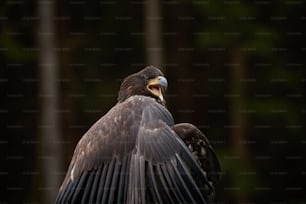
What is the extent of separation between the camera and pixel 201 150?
5621mm

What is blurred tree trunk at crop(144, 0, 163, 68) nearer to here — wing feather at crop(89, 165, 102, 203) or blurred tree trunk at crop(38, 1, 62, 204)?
blurred tree trunk at crop(38, 1, 62, 204)

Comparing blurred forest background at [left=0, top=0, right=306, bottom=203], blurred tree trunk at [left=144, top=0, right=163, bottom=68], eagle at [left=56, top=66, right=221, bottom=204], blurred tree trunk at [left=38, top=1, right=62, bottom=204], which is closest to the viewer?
eagle at [left=56, top=66, right=221, bottom=204]

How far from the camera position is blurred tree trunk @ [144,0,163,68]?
862 cm

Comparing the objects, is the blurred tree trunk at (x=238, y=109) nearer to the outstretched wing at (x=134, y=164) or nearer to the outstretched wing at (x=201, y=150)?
the outstretched wing at (x=201, y=150)

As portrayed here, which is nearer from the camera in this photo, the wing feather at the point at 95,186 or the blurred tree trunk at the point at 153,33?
the wing feather at the point at 95,186

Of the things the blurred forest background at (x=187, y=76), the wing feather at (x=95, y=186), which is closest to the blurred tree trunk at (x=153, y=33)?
the blurred forest background at (x=187, y=76)

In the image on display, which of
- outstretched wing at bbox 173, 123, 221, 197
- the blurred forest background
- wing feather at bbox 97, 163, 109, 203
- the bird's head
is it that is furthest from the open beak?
the blurred forest background

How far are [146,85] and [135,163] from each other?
0.85m

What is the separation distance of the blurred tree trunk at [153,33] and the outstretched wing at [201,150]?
2.94 metres

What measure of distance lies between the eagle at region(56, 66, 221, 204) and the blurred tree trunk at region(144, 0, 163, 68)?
3.41 metres

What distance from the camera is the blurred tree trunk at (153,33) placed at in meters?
8.62

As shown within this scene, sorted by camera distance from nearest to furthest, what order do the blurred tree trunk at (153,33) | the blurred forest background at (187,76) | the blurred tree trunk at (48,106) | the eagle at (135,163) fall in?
the eagle at (135,163), the blurred tree trunk at (48,106), the blurred tree trunk at (153,33), the blurred forest background at (187,76)

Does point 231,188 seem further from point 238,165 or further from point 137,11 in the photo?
point 137,11

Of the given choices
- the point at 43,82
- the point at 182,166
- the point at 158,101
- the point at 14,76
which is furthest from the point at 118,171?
the point at 14,76
